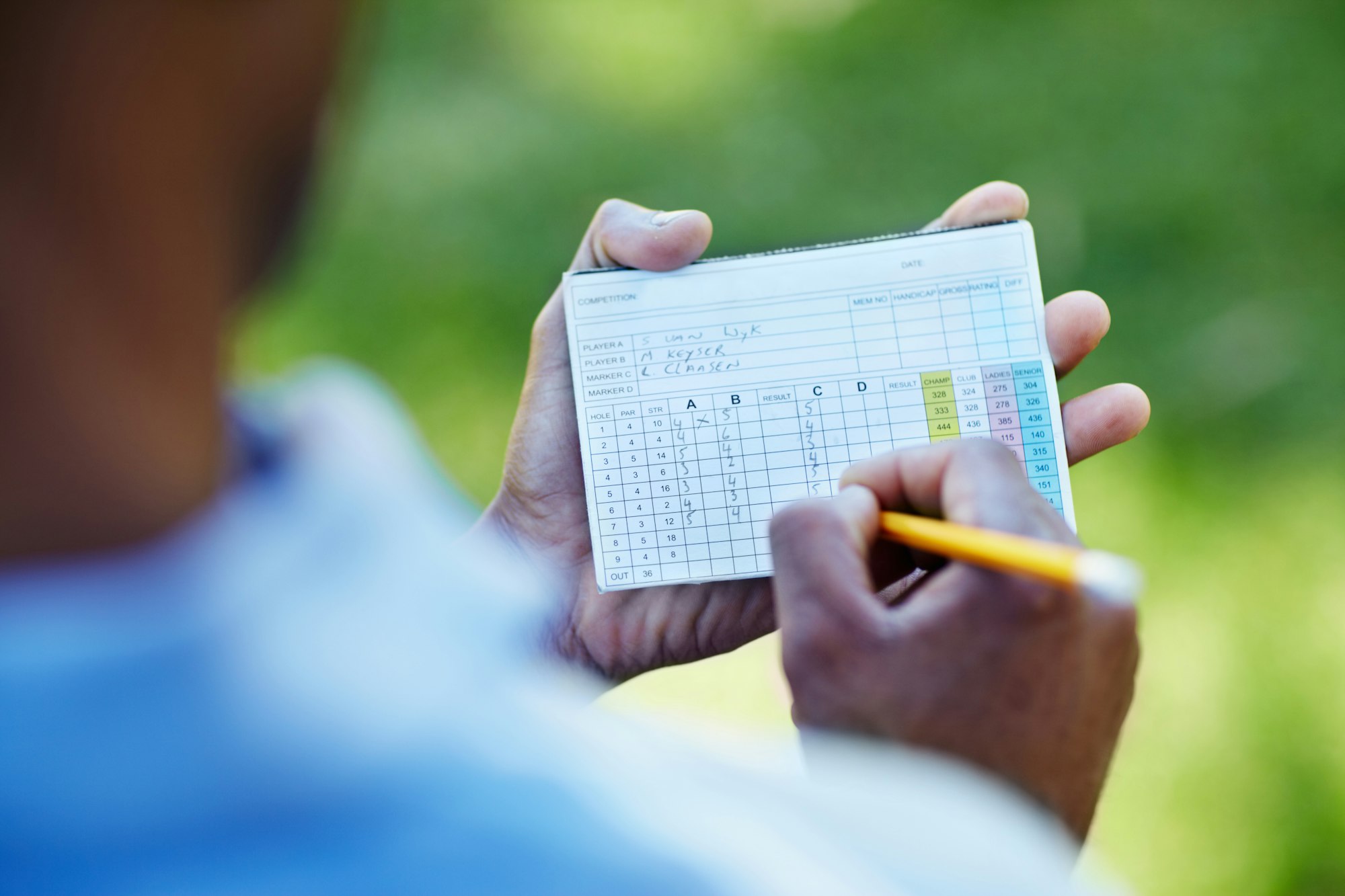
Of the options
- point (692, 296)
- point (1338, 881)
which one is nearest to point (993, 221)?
point (692, 296)

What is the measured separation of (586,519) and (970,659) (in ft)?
1.50

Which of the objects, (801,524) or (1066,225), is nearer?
(801,524)

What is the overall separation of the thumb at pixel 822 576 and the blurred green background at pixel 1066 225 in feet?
2.86

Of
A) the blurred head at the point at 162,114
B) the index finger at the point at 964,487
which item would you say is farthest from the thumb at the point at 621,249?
the blurred head at the point at 162,114

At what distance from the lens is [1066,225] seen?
6.05ft

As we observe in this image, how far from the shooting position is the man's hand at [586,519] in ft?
3.01

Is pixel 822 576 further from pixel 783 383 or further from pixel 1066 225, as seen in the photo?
pixel 1066 225

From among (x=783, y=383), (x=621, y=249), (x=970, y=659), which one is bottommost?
(x=970, y=659)

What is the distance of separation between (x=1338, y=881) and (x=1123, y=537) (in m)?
0.50

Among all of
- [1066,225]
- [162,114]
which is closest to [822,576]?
[162,114]

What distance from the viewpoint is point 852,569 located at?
23.6 inches

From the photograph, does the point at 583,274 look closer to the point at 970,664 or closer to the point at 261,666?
the point at 970,664

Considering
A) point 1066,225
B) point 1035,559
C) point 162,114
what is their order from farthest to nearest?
1. point 1066,225
2. point 1035,559
3. point 162,114

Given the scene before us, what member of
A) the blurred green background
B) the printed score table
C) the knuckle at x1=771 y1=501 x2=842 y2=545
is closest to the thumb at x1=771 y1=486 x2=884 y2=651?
the knuckle at x1=771 y1=501 x2=842 y2=545
